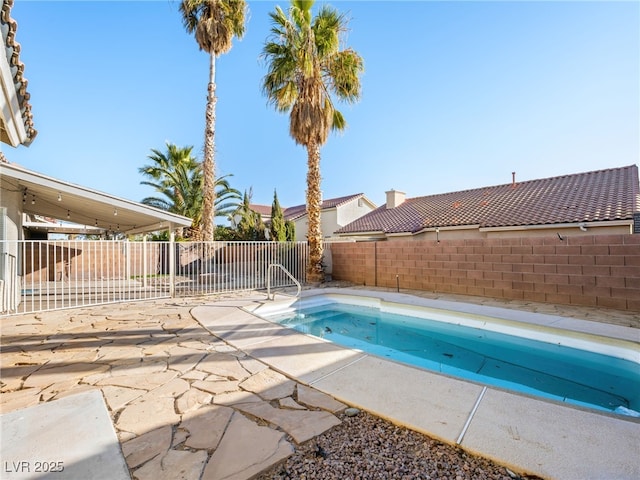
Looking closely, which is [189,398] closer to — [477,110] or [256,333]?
[256,333]

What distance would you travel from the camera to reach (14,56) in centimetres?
272

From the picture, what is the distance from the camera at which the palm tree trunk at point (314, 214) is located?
1248 centimetres

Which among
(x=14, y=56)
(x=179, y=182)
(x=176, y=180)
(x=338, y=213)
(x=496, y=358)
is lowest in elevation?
(x=496, y=358)

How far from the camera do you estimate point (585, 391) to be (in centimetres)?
434

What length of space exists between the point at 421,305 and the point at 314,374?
5.31 metres

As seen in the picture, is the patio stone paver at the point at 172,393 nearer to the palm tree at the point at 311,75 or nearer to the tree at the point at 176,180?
the palm tree at the point at 311,75

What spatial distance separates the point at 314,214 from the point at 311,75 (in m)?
5.52

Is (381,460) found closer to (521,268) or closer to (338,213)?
(521,268)

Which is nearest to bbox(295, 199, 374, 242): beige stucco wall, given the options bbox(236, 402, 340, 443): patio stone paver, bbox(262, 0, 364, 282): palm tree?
bbox(262, 0, 364, 282): palm tree

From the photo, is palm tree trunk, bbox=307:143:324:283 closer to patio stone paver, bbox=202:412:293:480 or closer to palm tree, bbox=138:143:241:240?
palm tree, bbox=138:143:241:240

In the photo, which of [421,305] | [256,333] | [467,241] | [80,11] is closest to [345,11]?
[80,11]

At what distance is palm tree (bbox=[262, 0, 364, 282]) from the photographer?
11195 millimetres

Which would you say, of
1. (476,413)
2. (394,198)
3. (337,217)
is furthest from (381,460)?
(337,217)

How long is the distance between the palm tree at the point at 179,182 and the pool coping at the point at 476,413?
54.4ft
